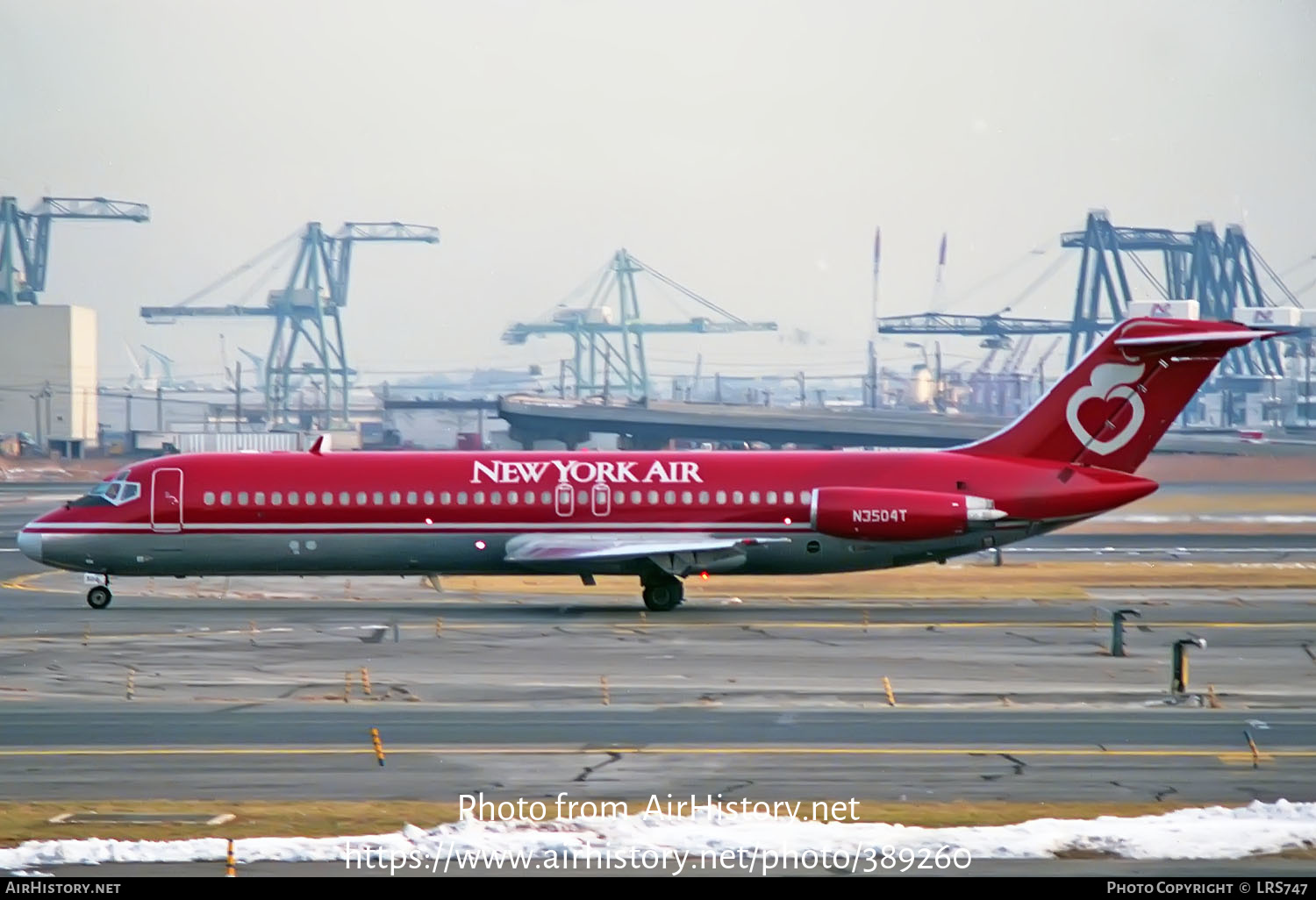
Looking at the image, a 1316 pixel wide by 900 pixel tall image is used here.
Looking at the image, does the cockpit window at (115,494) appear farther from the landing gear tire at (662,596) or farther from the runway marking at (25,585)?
the landing gear tire at (662,596)

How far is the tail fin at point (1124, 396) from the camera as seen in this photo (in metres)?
37.3

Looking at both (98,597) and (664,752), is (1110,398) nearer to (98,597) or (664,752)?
(664,752)

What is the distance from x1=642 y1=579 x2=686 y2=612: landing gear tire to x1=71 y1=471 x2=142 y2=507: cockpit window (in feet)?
41.9

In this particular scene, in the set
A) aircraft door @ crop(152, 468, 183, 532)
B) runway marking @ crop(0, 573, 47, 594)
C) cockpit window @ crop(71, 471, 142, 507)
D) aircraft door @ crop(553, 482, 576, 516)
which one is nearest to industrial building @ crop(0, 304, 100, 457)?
runway marking @ crop(0, 573, 47, 594)

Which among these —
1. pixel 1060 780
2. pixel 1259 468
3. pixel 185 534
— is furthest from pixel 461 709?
pixel 1259 468

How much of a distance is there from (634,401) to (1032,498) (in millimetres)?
139956

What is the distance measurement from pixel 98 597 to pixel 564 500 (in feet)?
38.4

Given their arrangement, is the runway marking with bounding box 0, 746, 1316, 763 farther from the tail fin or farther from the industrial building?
the industrial building

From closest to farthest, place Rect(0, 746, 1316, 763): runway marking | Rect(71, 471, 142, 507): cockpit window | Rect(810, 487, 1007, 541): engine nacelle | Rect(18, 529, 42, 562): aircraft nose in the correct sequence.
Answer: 1. Rect(0, 746, 1316, 763): runway marking
2. Rect(810, 487, 1007, 541): engine nacelle
3. Rect(18, 529, 42, 562): aircraft nose
4. Rect(71, 471, 142, 507): cockpit window

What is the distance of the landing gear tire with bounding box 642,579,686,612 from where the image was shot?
122 feet

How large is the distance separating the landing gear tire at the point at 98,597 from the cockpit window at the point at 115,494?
2102 millimetres

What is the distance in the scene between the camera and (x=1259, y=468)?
84.4m
